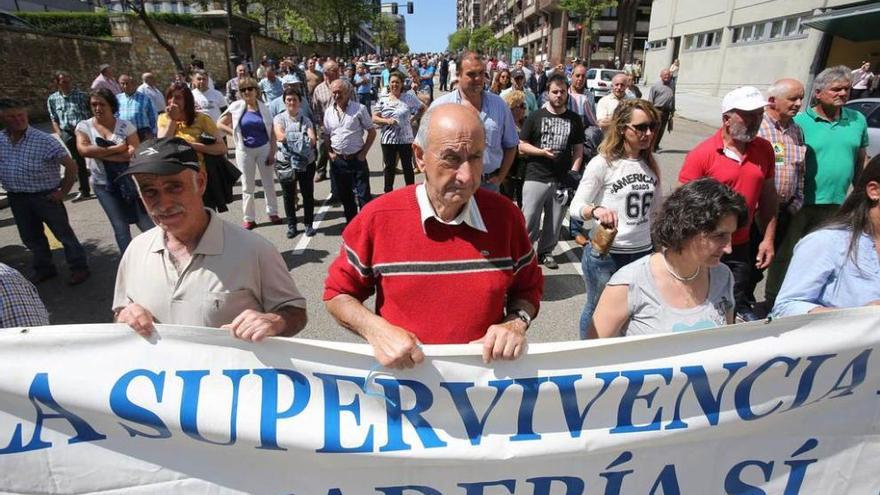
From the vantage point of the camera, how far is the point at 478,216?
1.79 metres

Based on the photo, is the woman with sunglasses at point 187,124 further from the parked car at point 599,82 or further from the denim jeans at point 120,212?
the parked car at point 599,82

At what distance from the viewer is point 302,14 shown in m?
48.0

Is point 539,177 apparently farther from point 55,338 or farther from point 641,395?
point 55,338

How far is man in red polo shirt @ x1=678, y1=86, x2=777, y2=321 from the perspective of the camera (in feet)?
10.1

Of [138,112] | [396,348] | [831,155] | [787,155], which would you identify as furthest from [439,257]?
[138,112]

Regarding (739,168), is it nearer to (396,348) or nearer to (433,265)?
(433,265)

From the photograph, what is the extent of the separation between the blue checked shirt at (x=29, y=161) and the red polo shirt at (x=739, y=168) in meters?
5.39

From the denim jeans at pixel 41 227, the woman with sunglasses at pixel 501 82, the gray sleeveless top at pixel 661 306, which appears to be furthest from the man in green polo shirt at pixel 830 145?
the denim jeans at pixel 41 227

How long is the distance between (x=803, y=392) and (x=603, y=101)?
6.14m

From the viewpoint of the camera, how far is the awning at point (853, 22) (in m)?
15.5

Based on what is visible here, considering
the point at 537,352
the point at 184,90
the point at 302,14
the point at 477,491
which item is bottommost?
the point at 477,491

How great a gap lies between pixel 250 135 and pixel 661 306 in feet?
17.7

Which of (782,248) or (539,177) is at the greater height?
(539,177)

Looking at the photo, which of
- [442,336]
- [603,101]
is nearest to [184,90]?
[442,336]
